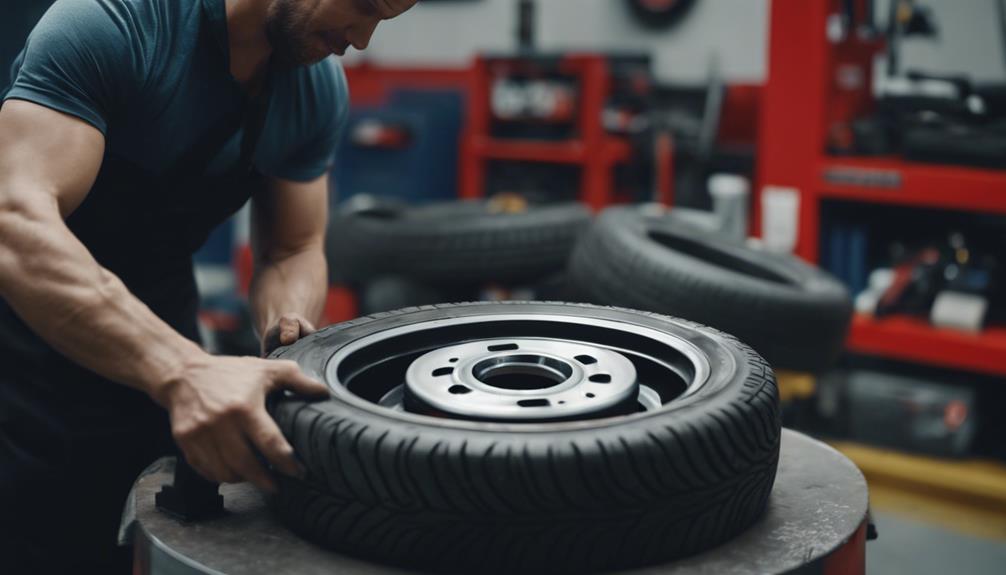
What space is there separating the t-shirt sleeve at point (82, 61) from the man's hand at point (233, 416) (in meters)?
0.37

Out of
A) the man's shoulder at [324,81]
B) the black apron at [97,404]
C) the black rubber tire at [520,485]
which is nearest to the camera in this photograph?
the black rubber tire at [520,485]

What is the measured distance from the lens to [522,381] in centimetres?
106

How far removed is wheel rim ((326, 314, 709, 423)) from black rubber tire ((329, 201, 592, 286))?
1.74 meters

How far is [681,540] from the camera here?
0.81m

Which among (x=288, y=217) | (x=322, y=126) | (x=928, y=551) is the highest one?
(x=322, y=126)

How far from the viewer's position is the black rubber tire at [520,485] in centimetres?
75

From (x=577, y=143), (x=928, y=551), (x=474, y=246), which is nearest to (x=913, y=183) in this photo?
(x=928, y=551)

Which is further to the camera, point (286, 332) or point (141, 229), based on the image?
point (141, 229)

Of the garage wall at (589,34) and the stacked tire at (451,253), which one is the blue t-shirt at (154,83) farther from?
the garage wall at (589,34)

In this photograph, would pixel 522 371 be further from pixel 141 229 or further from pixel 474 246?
pixel 474 246

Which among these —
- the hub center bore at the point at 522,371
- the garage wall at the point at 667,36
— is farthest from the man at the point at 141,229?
the garage wall at the point at 667,36

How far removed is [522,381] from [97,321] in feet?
1.43

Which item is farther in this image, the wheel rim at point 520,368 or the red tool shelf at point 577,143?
the red tool shelf at point 577,143

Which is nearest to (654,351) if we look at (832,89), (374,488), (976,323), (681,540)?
(681,540)
